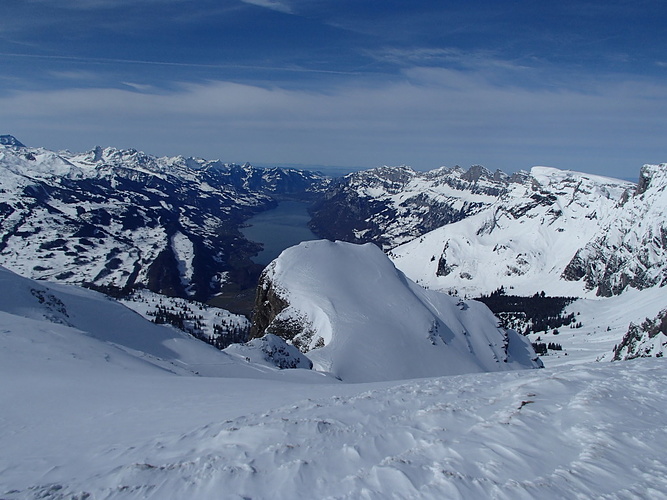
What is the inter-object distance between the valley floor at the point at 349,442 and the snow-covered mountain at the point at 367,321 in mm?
29347

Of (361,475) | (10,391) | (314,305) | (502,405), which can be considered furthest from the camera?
(314,305)

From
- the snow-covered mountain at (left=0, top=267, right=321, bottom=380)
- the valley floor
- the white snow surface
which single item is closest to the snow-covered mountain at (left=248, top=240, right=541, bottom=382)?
the snow-covered mountain at (left=0, top=267, right=321, bottom=380)

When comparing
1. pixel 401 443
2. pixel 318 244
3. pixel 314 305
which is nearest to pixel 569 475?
pixel 401 443

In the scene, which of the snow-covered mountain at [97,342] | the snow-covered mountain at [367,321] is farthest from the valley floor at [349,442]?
the snow-covered mountain at [367,321]

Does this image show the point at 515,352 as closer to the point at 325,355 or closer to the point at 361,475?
the point at 325,355

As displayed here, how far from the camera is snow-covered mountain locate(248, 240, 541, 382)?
155ft

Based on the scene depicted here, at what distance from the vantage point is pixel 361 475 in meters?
8.36

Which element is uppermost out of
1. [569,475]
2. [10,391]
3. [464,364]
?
[569,475]

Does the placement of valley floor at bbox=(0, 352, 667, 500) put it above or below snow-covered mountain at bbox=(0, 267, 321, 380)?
above

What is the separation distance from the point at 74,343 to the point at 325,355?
87.1ft

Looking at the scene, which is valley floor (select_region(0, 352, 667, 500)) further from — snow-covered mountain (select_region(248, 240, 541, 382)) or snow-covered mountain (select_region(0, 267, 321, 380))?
snow-covered mountain (select_region(248, 240, 541, 382))

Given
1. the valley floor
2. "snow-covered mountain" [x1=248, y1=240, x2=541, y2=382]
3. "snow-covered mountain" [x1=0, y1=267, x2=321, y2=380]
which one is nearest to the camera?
the valley floor

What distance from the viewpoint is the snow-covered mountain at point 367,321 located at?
155 feet

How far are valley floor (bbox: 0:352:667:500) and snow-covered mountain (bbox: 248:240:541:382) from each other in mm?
29347
